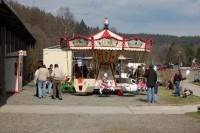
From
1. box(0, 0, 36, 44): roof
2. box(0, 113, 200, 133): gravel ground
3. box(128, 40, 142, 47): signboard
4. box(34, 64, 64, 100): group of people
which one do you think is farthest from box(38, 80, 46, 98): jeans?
box(0, 113, 200, 133): gravel ground

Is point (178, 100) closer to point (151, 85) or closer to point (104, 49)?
point (151, 85)

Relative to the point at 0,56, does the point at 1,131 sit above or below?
below

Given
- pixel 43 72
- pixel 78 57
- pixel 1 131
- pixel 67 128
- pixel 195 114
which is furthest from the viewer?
pixel 78 57

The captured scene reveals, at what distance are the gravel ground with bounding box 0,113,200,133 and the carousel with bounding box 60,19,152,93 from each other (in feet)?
38.1

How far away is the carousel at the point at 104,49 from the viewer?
95.1 feet

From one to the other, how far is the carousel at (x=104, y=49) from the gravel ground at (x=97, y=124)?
38.1ft

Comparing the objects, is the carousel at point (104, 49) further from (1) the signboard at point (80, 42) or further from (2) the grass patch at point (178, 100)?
(2) the grass patch at point (178, 100)

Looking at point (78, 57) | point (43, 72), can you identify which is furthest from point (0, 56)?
point (78, 57)

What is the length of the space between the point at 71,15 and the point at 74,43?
3138 inches

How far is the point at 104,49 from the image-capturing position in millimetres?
29219

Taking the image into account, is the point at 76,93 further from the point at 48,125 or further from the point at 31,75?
the point at 31,75

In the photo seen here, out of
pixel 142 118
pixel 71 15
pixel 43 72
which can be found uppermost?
pixel 71 15

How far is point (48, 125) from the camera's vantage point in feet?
47.8

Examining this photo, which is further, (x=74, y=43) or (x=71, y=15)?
(x=71, y=15)
